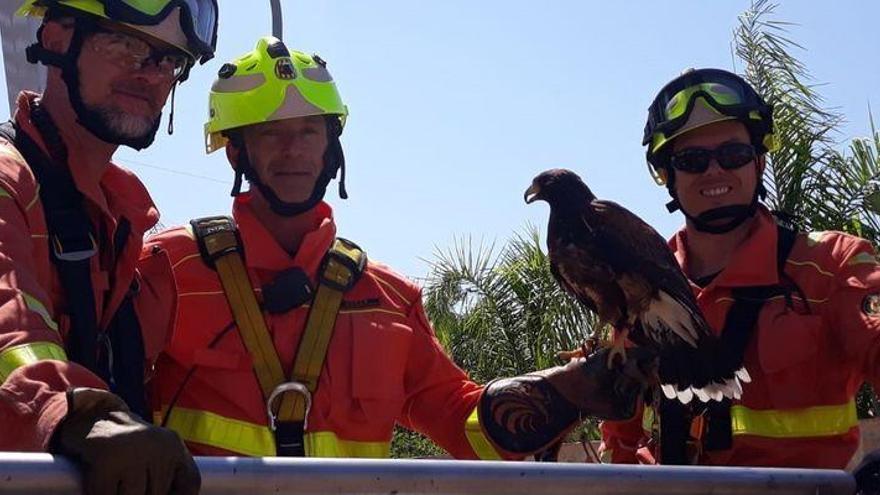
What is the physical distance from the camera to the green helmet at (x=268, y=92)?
509 centimetres

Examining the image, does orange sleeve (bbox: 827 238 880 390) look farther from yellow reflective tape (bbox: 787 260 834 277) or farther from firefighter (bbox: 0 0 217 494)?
firefighter (bbox: 0 0 217 494)

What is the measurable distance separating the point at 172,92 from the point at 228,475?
6.99 ft

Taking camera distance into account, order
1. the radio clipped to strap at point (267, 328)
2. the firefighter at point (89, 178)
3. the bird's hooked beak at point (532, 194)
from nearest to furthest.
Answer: the firefighter at point (89, 178) < the radio clipped to strap at point (267, 328) < the bird's hooked beak at point (532, 194)

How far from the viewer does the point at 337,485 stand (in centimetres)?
234

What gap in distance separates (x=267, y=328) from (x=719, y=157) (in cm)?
184

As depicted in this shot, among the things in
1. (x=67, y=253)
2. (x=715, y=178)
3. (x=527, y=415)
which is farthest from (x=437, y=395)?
(x=67, y=253)

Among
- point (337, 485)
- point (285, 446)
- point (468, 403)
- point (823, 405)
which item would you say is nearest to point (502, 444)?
point (468, 403)

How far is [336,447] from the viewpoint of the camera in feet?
15.5

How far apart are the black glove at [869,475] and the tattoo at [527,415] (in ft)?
4.39

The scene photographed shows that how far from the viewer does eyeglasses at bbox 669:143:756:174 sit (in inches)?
203

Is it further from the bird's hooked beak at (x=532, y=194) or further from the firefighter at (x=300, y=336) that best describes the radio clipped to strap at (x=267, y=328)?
the bird's hooked beak at (x=532, y=194)

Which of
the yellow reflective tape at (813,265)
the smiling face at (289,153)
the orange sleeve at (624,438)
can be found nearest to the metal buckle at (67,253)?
the smiling face at (289,153)

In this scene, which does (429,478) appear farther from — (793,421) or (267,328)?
(793,421)

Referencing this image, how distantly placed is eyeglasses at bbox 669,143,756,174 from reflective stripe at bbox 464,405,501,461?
1253mm
